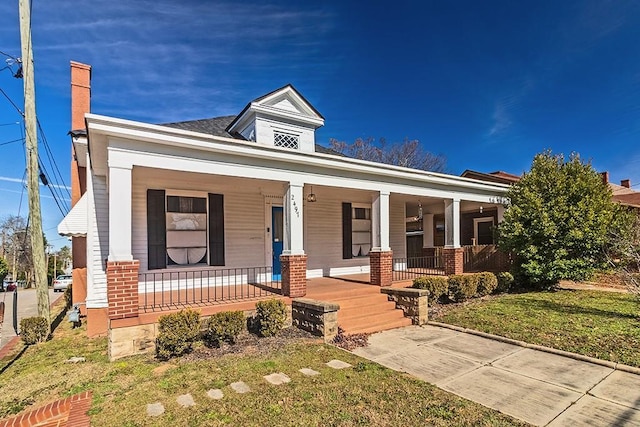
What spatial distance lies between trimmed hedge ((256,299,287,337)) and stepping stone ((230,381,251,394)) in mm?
2024

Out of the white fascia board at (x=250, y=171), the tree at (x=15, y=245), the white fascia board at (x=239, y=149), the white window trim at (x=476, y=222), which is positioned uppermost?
the white fascia board at (x=239, y=149)

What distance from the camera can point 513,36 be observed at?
1515cm

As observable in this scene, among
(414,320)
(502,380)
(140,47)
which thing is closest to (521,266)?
(414,320)

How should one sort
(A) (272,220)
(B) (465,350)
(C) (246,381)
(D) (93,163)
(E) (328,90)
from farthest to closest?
(E) (328,90), (A) (272,220), (D) (93,163), (B) (465,350), (C) (246,381)

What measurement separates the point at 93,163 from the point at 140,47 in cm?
595

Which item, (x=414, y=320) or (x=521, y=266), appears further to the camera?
(x=521, y=266)

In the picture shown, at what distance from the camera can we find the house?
626 cm

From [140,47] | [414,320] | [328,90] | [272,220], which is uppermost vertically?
[328,90]

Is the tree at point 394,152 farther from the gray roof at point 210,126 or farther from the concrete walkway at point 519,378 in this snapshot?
the concrete walkway at point 519,378

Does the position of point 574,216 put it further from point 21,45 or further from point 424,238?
point 21,45

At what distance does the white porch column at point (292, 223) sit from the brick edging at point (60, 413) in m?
4.63

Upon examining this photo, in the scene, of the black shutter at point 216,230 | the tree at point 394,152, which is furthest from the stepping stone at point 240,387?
the tree at point 394,152

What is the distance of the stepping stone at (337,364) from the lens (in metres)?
5.26

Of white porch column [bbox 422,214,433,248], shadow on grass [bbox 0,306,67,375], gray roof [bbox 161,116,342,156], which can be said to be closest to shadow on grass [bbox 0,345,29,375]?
shadow on grass [bbox 0,306,67,375]
